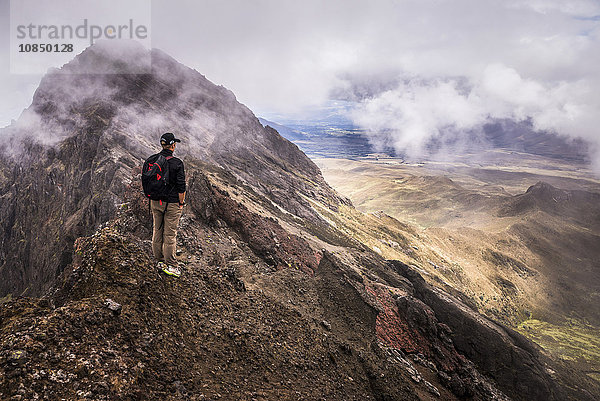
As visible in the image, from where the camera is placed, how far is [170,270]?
7102mm

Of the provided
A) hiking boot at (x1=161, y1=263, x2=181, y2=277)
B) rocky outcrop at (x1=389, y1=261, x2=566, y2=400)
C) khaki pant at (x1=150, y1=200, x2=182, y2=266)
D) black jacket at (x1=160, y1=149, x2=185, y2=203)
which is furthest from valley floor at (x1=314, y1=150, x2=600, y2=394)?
black jacket at (x1=160, y1=149, x2=185, y2=203)

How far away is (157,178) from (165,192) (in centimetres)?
35

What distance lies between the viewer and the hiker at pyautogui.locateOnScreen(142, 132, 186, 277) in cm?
671

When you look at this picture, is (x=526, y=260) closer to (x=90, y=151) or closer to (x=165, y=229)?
(x=165, y=229)

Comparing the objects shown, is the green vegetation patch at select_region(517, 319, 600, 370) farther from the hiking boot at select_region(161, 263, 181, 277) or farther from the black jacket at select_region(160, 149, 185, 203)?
the black jacket at select_region(160, 149, 185, 203)

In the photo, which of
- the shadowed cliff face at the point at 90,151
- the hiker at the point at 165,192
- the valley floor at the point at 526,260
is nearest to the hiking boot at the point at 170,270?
the hiker at the point at 165,192

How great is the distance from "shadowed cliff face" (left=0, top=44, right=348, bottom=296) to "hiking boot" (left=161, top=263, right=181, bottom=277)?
18250 mm

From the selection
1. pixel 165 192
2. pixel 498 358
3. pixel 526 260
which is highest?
pixel 165 192

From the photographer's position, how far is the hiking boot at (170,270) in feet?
23.0

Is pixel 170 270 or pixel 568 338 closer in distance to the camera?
pixel 170 270

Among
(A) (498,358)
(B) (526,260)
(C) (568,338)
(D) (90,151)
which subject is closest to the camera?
(A) (498,358)

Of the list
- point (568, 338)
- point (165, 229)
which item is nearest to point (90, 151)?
point (165, 229)

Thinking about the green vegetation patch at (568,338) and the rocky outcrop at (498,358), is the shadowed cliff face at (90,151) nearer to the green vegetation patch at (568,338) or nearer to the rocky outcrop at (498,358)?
the rocky outcrop at (498,358)

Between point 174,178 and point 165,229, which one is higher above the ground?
point 174,178
